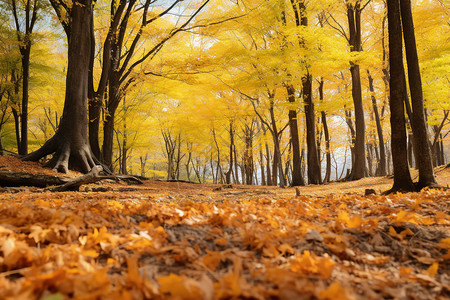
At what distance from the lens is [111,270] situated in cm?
129

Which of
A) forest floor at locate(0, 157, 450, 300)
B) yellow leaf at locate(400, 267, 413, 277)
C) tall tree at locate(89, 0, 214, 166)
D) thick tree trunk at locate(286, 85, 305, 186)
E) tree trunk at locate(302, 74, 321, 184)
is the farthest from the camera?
thick tree trunk at locate(286, 85, 305, 186)

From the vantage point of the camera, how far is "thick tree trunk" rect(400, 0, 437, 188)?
15.7 ft

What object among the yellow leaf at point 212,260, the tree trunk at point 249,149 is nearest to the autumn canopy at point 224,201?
the yellow leaf at point 212,260

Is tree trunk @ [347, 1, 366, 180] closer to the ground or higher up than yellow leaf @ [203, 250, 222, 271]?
higher up

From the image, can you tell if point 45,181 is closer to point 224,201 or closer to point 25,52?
point 224,201

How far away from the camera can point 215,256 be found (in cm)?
138

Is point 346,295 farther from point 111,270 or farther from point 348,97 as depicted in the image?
point 348,97

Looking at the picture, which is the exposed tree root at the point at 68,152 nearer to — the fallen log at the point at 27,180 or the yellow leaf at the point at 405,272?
the fallen log at the point at 27,180

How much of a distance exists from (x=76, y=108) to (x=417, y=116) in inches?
307

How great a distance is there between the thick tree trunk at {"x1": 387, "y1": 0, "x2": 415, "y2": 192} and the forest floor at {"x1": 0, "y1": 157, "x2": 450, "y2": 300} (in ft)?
8.91

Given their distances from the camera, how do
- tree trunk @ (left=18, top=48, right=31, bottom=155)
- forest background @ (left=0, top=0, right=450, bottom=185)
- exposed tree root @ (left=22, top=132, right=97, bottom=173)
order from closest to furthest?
exposed tree root @ (left=22, top=132, right=97, bottom=173)
forest background @ (left=0, top=0, right=450, bottom=185)
tree trunk @ (left=18, top=48, right=31, bottom=155)

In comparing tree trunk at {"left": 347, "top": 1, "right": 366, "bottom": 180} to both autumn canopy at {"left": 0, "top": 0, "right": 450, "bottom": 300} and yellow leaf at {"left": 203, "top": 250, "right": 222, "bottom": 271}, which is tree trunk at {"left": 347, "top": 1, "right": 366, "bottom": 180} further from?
yellow leaf at {"left": 203, "top": 250, "right": 222, "bottom": 271}

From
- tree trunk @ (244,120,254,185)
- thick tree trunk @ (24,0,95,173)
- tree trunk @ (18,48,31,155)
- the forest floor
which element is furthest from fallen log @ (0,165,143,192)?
tree trunk @ (244,120,254,185)

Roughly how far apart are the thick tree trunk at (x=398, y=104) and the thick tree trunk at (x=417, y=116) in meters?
0.28
